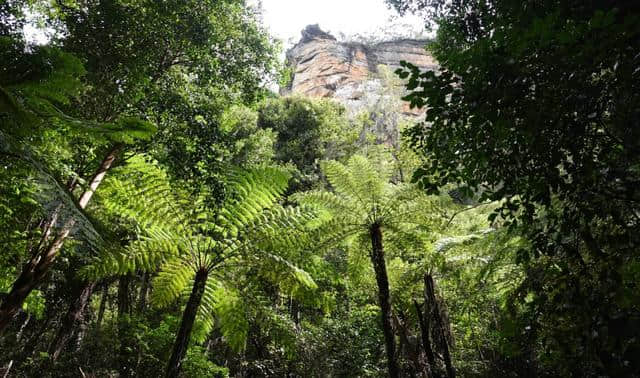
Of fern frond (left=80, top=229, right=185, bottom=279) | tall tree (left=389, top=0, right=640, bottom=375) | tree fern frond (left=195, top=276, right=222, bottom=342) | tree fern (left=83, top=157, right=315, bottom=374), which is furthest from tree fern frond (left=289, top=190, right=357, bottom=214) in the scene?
tall tree (left=389, top=0, right=640, bottom=375)

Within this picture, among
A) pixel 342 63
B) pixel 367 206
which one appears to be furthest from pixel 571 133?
pixel 342 63

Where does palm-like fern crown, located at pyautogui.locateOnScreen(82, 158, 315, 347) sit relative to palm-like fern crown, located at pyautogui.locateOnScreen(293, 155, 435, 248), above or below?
below

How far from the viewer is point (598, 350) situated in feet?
3.77

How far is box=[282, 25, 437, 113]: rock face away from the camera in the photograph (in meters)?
23.3

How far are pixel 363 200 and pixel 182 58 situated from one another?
391cm

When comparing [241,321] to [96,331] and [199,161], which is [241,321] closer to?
[199,161]

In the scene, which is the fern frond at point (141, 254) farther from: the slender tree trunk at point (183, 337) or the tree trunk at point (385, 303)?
the tree trunk at point (385, 303)

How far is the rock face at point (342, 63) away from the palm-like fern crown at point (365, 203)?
1615 centimetres

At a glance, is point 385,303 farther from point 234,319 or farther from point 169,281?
point 169,281

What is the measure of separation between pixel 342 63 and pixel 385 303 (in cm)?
2386

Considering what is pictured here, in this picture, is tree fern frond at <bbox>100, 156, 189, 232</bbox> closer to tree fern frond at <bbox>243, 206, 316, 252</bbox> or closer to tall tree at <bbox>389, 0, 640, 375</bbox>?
tree fern frond at <bbox>243, 206, 316, 252</bbox>

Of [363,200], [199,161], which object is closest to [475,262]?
[363,200]

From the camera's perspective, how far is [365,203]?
17.5 feet

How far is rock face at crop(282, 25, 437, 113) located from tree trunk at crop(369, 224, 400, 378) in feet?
55.6
